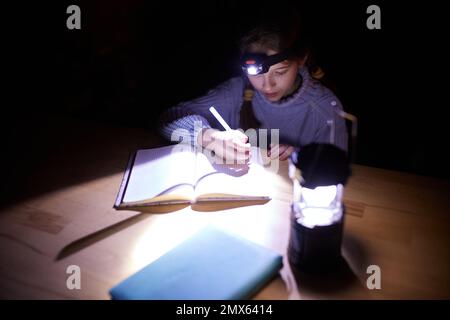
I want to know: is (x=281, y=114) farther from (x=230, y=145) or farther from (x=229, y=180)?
(x=229, y=180)

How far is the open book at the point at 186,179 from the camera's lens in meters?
1.20

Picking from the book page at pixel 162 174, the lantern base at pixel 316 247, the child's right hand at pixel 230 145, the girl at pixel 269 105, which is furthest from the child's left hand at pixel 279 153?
the lantern base at pixel 316 247

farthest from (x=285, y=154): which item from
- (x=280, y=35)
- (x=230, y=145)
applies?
(x=280, y=35)

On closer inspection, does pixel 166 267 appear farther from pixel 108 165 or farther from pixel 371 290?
pixel 108 165

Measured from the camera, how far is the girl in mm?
1507

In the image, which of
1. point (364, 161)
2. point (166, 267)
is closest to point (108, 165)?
point (166, 267)

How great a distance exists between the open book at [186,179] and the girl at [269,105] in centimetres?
8

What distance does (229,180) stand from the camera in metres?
1.29

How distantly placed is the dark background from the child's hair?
0.04 m

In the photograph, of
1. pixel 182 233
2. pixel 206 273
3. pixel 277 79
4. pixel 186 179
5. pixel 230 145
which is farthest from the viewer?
pixel 277 79

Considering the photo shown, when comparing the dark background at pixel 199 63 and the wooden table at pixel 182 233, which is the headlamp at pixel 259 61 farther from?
the wooden table at pixel 182 233

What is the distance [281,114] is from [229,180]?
0.65 metres

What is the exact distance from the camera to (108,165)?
4.69 ft
